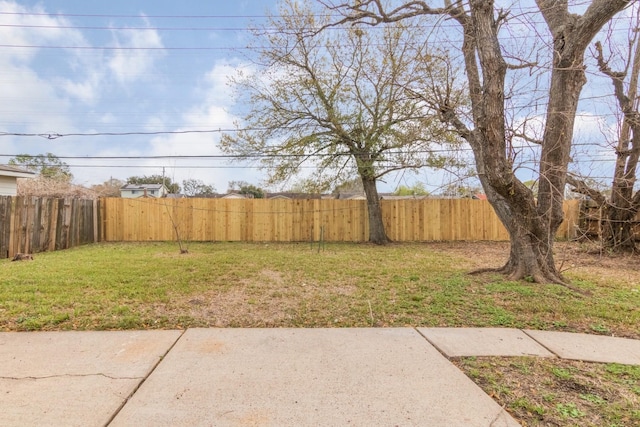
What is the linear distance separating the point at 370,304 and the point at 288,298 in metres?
1.10

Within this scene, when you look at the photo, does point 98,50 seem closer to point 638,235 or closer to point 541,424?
point 541,424

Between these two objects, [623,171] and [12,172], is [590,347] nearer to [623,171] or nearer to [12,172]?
[623,171]

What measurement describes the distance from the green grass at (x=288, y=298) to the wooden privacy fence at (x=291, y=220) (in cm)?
505

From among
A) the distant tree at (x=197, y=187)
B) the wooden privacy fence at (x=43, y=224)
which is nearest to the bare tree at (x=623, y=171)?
the wooden privacy fence at (x=43, y=224)

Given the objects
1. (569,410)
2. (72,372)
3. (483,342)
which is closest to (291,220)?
(483,342)

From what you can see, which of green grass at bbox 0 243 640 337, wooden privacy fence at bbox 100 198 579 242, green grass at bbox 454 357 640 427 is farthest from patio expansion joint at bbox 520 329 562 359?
wooden privacy fence at bbox 100 198 579 242

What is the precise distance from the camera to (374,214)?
11844mm

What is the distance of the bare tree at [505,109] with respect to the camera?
466 cm

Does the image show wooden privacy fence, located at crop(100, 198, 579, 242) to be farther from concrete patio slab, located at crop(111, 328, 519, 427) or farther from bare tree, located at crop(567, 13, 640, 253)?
concrete patio slab, located at crop(111, 328, 519, 427)

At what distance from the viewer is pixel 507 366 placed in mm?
2768

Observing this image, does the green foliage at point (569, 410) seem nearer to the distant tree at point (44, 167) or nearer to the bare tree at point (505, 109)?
the bare tree at point (505, 109)

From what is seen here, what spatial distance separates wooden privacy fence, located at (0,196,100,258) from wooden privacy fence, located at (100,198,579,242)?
0.90 metres

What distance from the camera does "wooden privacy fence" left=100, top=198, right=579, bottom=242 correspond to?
12.0 meters

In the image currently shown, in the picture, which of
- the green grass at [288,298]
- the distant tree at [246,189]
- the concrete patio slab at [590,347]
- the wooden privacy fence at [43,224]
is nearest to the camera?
the concrete patio slab at [590,347]
